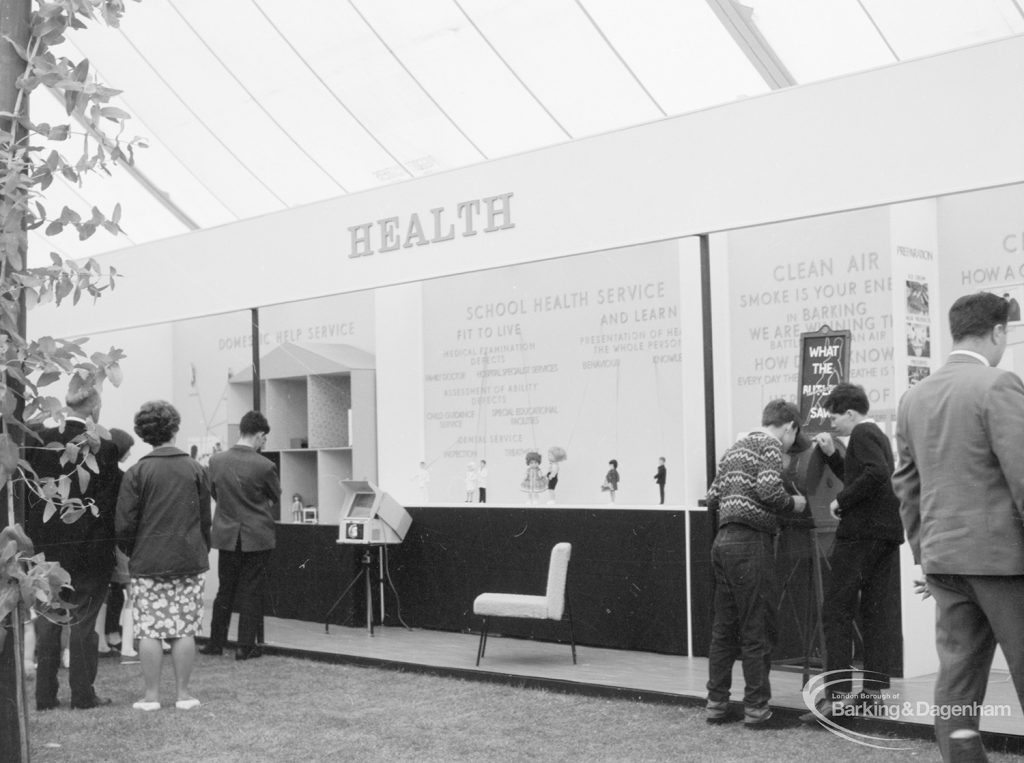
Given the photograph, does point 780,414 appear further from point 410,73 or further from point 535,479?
point 410,73

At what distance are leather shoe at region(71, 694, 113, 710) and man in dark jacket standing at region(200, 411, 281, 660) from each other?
1391 millimetres

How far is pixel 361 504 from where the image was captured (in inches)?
336

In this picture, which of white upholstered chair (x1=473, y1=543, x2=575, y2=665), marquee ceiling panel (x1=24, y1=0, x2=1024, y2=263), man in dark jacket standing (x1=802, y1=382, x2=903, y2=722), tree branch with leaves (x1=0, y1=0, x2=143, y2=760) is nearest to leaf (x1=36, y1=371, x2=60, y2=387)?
tree branch with leaves (x1=0, y1=0, x2=143, y2=760)

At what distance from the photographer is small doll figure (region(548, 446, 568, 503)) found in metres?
8.03

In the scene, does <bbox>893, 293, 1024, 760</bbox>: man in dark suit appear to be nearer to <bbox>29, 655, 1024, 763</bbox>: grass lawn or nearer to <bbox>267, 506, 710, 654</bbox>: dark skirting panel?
<bbox>29, 655, 1024, 763</bbox>: grass lawn

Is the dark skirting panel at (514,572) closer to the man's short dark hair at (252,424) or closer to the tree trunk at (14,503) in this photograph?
the man's short dark hair at (252,424)

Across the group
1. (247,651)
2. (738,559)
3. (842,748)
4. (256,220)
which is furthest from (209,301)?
(842,748)

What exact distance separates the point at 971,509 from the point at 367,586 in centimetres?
561

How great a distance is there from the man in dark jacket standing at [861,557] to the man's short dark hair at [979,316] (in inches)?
70.8

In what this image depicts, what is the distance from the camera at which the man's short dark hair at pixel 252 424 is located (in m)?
7.47

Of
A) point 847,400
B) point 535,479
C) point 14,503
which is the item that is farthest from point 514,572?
point 14,503

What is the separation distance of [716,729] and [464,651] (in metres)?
2.57

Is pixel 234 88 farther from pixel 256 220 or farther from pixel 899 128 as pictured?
pixel 899 128

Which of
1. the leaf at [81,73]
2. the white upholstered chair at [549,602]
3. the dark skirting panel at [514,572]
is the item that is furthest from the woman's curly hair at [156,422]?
the leaf at [81,73]
